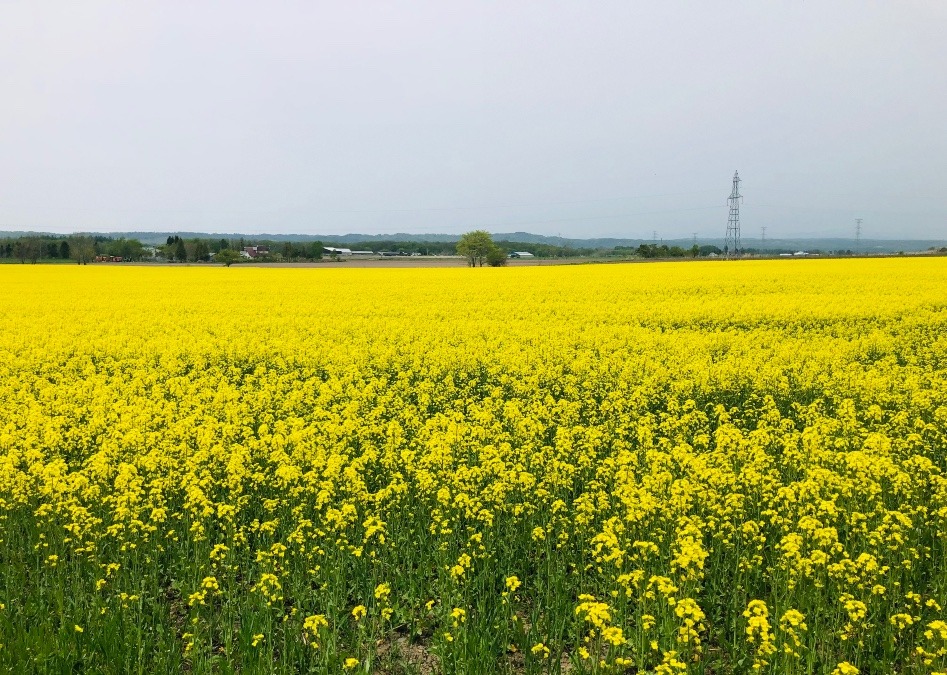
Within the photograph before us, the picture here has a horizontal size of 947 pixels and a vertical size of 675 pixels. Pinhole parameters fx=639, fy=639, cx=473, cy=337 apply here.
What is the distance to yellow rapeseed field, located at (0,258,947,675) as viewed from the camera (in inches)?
190

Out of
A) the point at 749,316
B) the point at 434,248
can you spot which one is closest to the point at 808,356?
the point at 749,316

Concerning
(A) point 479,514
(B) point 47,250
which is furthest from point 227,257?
(A) point 479,514

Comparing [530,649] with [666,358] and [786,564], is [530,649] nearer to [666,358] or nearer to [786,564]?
[786,564]

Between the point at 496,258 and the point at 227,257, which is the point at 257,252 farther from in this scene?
the point at 496,258

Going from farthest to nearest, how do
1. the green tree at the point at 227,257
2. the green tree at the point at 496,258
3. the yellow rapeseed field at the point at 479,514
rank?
the green tree at the point at 496,258
the green tree at the point at 227,257
the yellow rapeseed field at the point at 479,514

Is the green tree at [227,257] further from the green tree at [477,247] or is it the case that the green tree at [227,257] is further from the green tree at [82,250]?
the green tree at [477,247]

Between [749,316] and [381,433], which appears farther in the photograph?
[749,316]

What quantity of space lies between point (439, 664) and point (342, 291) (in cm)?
2908

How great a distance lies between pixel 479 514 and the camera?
6418 mm

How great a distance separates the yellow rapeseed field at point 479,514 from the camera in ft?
15.8

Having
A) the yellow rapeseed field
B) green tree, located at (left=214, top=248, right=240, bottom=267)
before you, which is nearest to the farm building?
green tree, located at (left=214, top=248, right=240, bottom=267)

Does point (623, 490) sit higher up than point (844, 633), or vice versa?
point (623, 490)

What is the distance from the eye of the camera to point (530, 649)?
478 cm

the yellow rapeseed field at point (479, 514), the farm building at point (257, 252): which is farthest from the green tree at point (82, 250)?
the yellow rapeseed field at point (479, 514)
